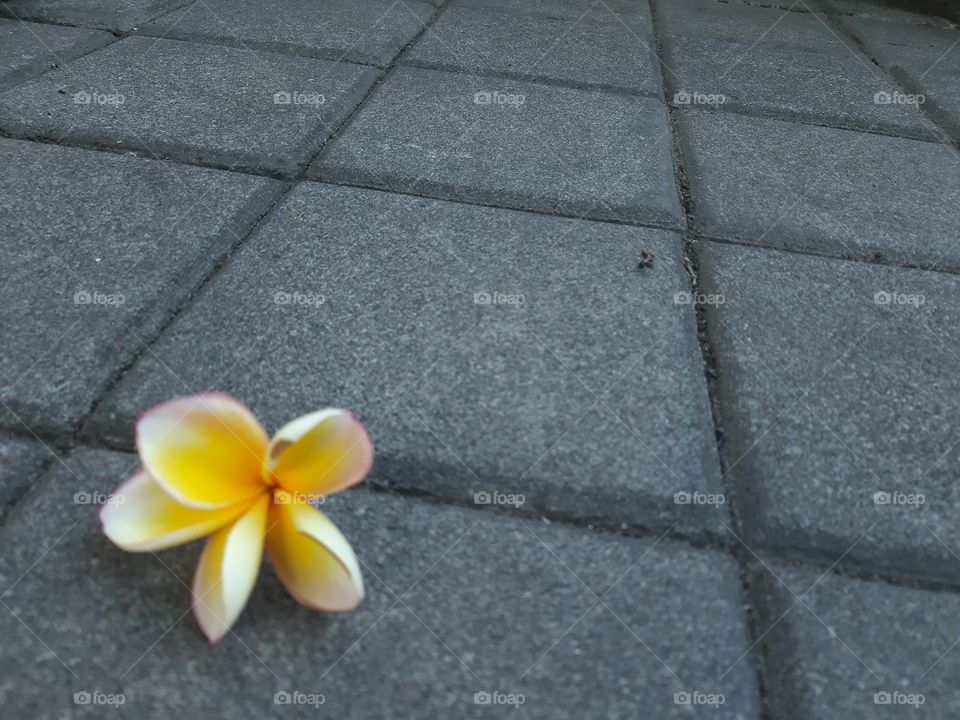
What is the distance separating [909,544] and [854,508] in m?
0.06

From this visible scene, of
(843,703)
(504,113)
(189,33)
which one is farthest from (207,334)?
(189,33)

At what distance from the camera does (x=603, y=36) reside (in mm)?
2537

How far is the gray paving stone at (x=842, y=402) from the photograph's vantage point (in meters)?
0.86

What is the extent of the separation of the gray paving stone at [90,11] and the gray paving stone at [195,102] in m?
0.17

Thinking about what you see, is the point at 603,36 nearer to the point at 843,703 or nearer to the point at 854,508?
the point at 854,508
